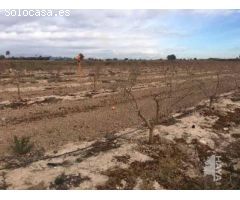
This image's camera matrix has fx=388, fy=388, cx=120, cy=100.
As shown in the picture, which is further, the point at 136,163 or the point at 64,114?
the point at 64,114

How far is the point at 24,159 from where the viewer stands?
8.26 meters

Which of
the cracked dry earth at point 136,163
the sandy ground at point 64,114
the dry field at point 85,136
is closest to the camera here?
the cracked dry earth at point 136,163

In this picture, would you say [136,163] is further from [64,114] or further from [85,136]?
[64,114]

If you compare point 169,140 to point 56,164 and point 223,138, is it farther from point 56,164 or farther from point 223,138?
point 56,164

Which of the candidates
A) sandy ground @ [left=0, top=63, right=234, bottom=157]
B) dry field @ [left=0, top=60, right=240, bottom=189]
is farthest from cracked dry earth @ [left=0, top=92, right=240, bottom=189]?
sandy ground @ [left=0, top=63, right=234, bottom=157]

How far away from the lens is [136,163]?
8.17 m

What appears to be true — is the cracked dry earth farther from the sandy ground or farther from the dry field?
the sandy ground

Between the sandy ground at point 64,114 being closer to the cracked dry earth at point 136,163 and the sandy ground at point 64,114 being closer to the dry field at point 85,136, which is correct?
the dry field at point 85,136

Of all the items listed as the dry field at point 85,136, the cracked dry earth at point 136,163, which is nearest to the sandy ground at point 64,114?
the dry field at point 85,136

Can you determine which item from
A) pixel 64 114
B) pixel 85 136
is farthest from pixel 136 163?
pixel 64 114

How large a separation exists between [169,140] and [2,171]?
169 inches

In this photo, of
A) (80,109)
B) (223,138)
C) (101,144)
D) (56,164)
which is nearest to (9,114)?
(80,109)

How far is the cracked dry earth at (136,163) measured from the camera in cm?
710

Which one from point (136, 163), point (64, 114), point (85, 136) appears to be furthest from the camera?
point (64, 114)
